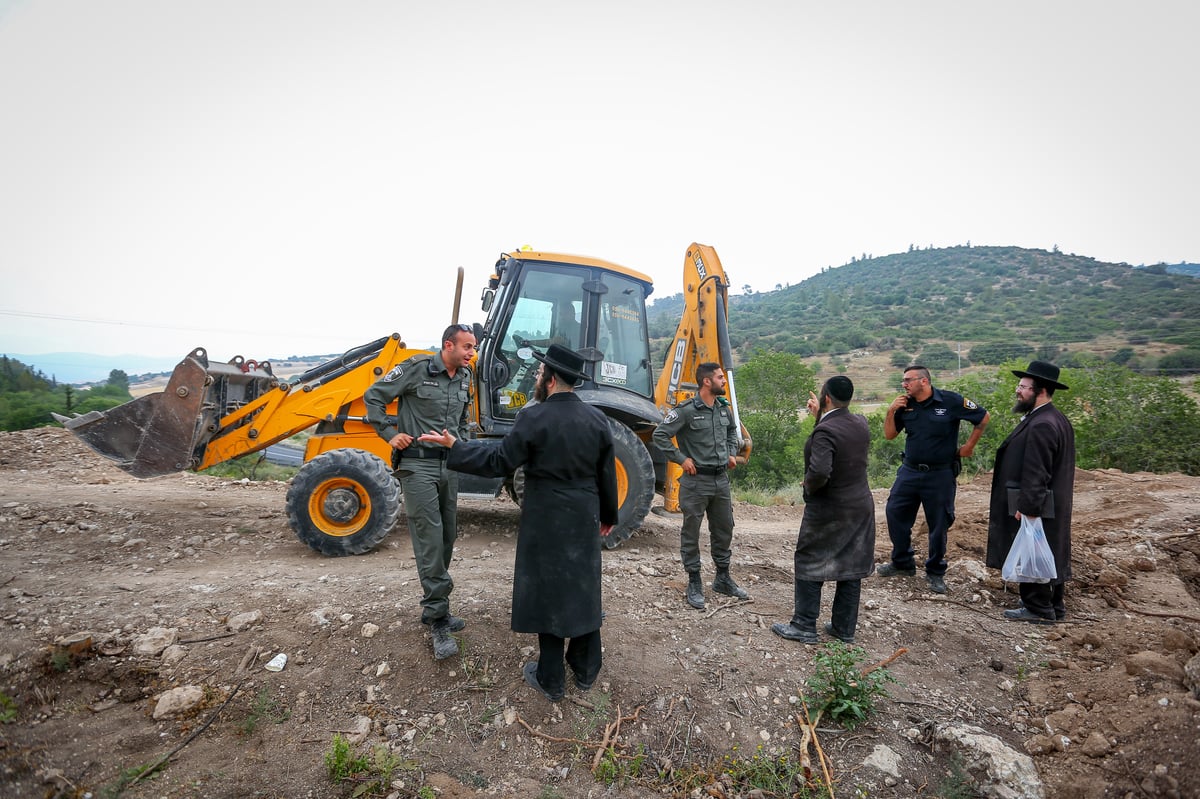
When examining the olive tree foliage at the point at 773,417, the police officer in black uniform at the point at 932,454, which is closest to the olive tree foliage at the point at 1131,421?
the olive tree foliage at the point at 773,417

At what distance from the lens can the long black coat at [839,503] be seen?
3543 mm

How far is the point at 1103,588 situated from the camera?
4430 mm

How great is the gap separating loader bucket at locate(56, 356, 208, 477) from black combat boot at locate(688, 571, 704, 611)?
14.3ft

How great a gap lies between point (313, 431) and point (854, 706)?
502 cm

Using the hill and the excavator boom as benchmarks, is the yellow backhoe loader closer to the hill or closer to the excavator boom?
the excavator boom

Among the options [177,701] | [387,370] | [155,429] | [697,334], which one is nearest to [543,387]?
[177,701]

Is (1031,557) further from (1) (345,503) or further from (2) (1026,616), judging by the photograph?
(1) (345,503)

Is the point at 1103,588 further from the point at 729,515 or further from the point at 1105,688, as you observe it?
the point at 729,515

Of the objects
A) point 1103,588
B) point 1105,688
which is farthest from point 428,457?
point 1103,588

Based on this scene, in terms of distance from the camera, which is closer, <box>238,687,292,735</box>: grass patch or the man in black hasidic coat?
<box>238,687,292,735</box>: grass patch

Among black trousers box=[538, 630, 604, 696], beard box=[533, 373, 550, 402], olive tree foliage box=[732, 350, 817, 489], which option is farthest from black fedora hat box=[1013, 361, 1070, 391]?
olive tree foliage box=[732, 350, 817, 489]

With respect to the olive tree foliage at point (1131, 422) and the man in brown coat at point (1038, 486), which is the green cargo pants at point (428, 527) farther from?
the olive tree foliage at point (1131, 422)

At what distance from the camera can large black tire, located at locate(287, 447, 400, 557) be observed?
4.78 meters

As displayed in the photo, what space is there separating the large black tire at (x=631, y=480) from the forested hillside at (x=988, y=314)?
1803 centimetres
